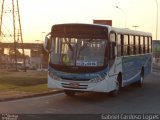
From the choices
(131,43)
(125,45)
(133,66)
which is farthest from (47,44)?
(133,66)

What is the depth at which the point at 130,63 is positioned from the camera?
943 inches

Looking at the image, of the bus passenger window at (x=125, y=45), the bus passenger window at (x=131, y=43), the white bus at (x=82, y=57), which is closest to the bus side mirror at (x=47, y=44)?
the white bus at (x=82, y=57)

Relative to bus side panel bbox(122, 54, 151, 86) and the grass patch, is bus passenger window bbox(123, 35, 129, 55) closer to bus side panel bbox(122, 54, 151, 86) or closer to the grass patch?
bus side panel bbox(122, 54, 151, 86)

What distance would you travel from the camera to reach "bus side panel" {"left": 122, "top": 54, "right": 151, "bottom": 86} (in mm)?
22922

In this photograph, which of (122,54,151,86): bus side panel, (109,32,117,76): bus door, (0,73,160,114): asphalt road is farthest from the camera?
(122,54,151,86): bus side panel

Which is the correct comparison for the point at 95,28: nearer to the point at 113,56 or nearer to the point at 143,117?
the point at 113,56

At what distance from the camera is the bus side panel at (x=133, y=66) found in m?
22.9

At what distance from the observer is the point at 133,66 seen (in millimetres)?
24906

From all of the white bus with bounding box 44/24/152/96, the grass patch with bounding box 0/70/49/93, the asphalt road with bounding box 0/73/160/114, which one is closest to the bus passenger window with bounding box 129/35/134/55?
the asphalt road with bounding box 0/73/160/114

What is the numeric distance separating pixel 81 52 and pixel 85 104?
7.31 ft

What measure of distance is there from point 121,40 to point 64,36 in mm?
3166

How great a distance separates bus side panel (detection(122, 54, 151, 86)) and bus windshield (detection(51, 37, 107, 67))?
10.2 feet

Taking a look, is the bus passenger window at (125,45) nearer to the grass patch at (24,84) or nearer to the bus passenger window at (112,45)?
the bus passenger window at (112,45)

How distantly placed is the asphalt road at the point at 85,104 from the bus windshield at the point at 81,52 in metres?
1.46
